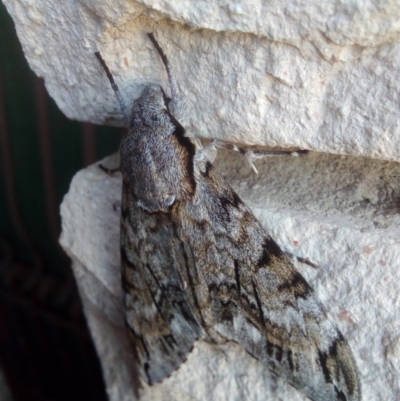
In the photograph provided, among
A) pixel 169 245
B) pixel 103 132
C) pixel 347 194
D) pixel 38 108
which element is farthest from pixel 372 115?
pixel 38 108

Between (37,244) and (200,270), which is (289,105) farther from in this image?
(37,244)

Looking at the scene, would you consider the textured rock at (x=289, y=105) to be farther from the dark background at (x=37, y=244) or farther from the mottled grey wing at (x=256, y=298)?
the dark background at (x=37, y=244)

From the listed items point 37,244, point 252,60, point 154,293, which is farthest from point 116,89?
point 37,244

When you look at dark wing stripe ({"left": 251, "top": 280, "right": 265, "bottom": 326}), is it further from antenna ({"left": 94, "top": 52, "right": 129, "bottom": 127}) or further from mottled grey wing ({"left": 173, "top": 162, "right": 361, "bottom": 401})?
antenna ({"left": 94, "top": 52, "right": 129, "bottom": 127})

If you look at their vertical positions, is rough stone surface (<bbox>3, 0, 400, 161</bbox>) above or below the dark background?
above

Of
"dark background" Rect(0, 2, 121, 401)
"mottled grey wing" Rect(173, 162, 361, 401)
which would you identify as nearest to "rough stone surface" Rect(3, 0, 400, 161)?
"mottled grey wing" Rect(173, 162, 361, 401)

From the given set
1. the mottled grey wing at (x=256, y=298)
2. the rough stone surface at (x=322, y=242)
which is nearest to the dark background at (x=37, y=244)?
the rough stone surface at (x=322, y=242)

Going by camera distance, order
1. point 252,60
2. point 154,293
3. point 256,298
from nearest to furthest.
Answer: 1. point 252,60
2. point 256,298
3. point 154,293
